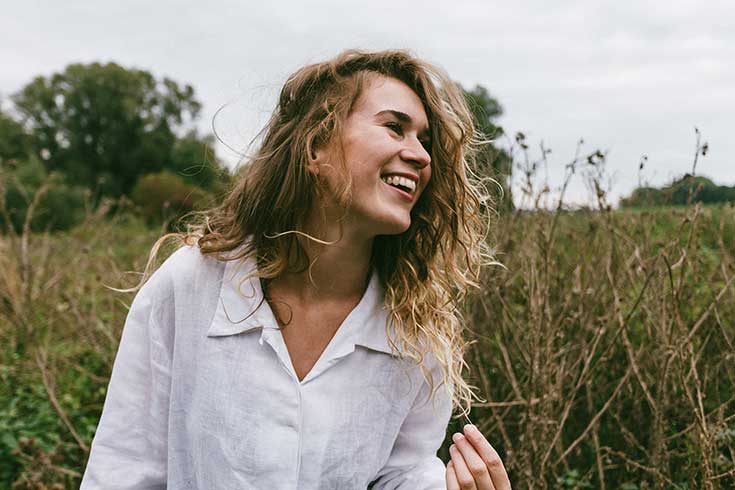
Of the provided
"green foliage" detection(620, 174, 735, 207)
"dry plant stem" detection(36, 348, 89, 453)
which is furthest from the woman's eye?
"dry plant stem" detection(36, 348, 89, 453)

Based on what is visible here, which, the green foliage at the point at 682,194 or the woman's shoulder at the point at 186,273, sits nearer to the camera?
the woman's shoulder at the point at 186,273

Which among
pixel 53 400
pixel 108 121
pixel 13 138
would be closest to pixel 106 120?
pixel 108 121

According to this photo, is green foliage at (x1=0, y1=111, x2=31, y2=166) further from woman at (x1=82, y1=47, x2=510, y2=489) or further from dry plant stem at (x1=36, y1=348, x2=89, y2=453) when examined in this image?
woman at (x1=82, y1=47, x2=510, y2=489)

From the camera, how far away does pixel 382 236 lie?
221 cm

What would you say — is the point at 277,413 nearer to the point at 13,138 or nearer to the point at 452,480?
the point at 452,480

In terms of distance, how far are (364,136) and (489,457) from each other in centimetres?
88

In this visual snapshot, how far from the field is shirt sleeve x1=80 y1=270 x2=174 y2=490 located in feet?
3.17

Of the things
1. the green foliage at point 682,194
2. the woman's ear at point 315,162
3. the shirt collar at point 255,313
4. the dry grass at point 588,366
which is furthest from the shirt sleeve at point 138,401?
the green foliage at point 682,194

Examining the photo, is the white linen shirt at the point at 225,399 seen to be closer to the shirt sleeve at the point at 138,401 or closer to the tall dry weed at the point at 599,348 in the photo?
the shirt sleeve at the point at 138,401

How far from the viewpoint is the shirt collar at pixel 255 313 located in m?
1.86

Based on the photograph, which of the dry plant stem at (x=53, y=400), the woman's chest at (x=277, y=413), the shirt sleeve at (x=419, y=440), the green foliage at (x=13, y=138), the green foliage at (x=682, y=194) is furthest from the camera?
the green foliage at (x=13, y=138)

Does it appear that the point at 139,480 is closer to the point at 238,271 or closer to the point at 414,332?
the point at 238,271

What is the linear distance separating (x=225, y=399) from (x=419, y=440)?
593 millimetres

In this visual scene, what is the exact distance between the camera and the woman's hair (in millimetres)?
2008
